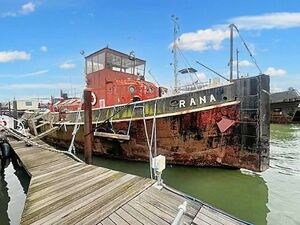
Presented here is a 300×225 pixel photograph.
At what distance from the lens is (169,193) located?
172 inches

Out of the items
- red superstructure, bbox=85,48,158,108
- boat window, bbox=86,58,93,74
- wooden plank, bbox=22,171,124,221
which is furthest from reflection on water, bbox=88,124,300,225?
boat window, bbox=86,58,93,74

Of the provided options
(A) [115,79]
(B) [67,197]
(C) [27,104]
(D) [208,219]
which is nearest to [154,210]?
(D) [208,219]

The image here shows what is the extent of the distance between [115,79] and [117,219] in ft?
24.9

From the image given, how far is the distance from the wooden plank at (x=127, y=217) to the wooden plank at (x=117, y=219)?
0.05 m

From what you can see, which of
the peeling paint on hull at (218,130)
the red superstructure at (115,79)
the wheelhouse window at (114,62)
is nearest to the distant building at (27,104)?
the wheelhouse window at (114,62)

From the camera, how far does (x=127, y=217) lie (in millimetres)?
3514

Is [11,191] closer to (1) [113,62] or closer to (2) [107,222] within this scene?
(2) [107,222]

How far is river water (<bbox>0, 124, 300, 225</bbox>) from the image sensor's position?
539 centimetres

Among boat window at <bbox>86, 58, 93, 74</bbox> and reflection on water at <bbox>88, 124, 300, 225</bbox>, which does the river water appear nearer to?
reflection on water at <bbox>88, 124, 300, 225</bbox>

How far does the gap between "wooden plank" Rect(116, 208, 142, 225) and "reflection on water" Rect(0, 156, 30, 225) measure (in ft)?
10.4

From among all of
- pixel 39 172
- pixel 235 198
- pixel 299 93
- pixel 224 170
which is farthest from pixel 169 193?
pixel 299 93

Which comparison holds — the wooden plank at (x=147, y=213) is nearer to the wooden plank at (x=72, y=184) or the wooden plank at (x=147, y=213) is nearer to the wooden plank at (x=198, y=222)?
the wooden plank at (x=198, y=222)

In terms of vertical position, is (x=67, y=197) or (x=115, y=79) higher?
(x=115, y=79)

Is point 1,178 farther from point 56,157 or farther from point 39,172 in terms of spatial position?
point 39,172
